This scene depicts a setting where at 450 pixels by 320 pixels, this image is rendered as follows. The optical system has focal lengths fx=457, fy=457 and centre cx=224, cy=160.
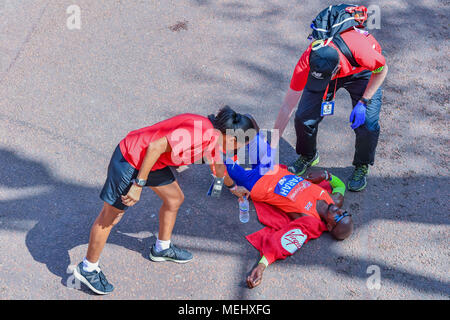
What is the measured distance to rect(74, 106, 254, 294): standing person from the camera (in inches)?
108

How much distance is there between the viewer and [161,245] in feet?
11.6

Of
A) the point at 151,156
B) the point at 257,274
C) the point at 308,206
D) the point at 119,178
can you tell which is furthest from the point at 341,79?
the point at 119,178

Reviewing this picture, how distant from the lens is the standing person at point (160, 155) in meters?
2.74

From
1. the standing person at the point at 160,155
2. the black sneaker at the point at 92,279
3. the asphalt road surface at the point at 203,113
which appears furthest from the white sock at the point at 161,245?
the black sneaker at the point at 92,279

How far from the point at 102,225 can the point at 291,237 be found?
1507mm

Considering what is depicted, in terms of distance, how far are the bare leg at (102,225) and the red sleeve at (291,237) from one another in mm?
1248

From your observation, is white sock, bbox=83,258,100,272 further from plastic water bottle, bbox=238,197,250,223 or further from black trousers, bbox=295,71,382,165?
black trousers, bbox=295,71,382,165

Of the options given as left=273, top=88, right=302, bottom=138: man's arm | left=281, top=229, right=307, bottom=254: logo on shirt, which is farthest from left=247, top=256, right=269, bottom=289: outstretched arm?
left=273, top=88, right=302, bottom=138: man's arm

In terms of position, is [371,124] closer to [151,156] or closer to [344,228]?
[344,228]

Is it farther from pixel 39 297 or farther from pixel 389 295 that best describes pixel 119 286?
pixel 389 295

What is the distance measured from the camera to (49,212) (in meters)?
3.95

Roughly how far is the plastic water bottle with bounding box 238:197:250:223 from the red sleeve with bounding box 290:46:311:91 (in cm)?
107

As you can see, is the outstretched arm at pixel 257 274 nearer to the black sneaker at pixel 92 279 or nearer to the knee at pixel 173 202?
the knee at pixel 173 202

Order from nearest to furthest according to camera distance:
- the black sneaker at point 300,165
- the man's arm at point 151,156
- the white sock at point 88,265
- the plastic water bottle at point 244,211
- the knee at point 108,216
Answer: the man's arm at point 151,156 < the knee at point 108,216 < the white sock at point 88,265 < the plastic water bottle at point 244,211 < the black sneaker at point 300,165
